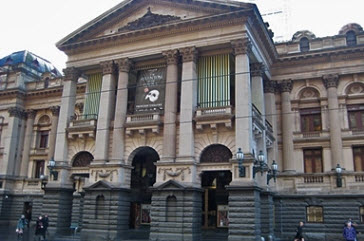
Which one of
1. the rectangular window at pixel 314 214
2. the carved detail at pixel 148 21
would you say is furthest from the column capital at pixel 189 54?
the rectangular window at pixel 314 214

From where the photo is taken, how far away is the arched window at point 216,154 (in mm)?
26688

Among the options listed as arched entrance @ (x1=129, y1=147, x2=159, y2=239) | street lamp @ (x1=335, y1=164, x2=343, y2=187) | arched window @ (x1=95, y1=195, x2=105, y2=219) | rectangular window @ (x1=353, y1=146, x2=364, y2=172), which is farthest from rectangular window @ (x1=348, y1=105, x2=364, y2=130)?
arched window @ (x1=95, y1=195, x2=105, y2=219)

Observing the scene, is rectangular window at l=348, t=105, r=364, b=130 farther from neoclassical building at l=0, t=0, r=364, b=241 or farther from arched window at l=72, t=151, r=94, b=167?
arched window at l=72, t=151, r=94, b=167

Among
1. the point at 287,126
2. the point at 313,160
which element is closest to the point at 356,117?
the point at 313,160

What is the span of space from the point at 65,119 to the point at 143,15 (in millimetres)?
10999

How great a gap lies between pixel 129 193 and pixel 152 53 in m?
11.2

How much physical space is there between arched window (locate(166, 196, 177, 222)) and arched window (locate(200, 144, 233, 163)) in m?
3.45

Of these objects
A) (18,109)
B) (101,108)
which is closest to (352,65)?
(101,108)

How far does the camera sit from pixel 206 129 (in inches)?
1069

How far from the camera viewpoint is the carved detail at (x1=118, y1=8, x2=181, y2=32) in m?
29.9

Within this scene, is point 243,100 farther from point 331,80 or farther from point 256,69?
point 331,80

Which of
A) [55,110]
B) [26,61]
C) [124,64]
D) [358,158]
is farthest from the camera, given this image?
[26,61]

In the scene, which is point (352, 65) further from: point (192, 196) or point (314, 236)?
point (192, 196)

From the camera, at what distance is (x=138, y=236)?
94.4 feet
